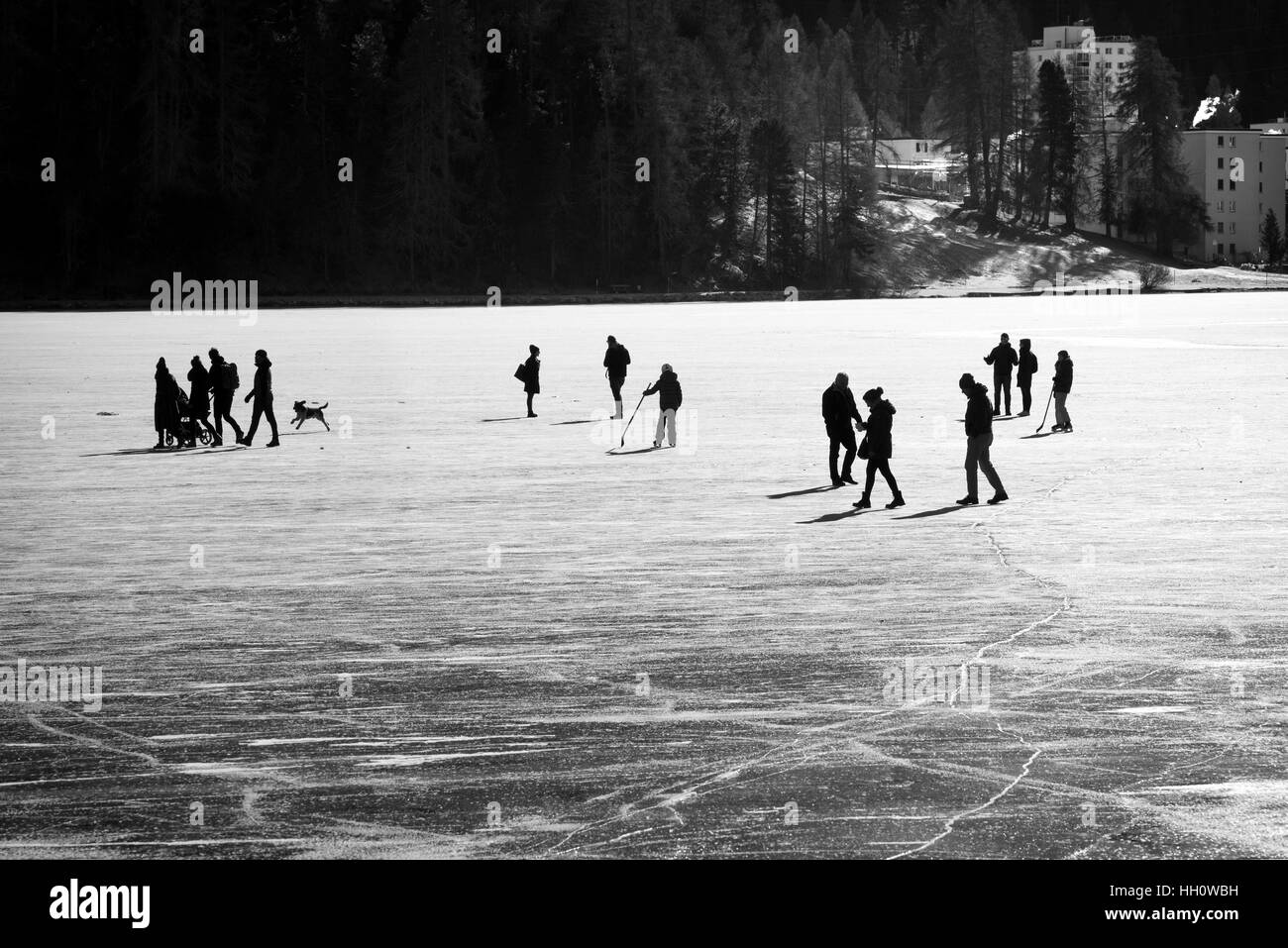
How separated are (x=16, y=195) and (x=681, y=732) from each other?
103958 millimetres

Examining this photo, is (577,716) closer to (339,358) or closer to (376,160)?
(339,358)

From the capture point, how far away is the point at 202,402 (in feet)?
84.0

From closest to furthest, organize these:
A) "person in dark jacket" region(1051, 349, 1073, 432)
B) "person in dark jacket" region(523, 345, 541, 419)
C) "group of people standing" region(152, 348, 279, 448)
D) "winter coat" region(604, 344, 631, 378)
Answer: "group of people standing" region(152, 348, 279, 448)
"person in dark jacket" region(1051, 349, 1073, 432)
"winter coat" region(604, 344, 631, 378)
"person in dark jacket" region(523, 345, 541, 419)

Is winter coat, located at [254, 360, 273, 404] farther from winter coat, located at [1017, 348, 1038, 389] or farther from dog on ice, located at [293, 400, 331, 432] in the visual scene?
winter coat, located at [1017, 348, 1038, 389]

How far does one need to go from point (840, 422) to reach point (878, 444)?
1831 mm

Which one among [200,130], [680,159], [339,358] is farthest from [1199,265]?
[339,358]

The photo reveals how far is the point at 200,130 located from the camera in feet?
354

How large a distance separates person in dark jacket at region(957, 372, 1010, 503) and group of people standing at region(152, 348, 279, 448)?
1101cm

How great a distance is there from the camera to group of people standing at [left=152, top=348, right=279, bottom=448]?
25.0 meters

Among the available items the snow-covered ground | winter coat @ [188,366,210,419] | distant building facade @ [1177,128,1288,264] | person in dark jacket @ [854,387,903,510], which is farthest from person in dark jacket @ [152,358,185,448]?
distant building facade @ [1177,128,1288,264]

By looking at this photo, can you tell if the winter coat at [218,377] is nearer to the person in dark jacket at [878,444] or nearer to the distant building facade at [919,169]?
the person in dark jacket at [878,444]

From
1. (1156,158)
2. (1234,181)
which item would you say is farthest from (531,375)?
(1234,181)

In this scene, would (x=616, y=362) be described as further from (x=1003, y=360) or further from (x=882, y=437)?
(x=882, y=437)
